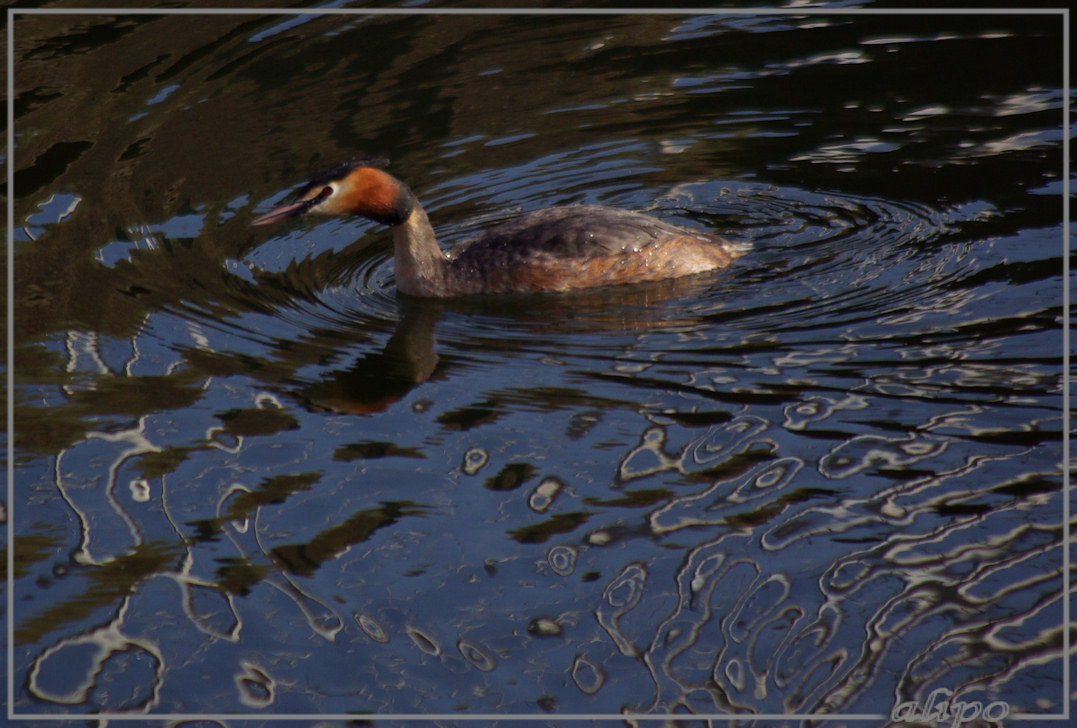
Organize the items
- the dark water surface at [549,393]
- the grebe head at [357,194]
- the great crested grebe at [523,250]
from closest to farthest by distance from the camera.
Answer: the dark water surface at [549,393]
the grebe head at [357,194]
the great crested grebe at [523,250]

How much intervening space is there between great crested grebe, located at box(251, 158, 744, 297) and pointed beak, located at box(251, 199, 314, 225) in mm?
83

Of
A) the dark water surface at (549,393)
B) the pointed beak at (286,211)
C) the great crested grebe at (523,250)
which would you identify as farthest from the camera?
the great crested grebe at (523,250)

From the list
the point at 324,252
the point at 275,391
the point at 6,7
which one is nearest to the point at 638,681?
the point at 275,391

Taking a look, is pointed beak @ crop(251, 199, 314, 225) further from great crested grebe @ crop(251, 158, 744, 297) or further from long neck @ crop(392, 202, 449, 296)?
long neck @ crop(392, 202, 449, 296)

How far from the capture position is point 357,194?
776 cm

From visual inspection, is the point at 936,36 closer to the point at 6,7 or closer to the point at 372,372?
the point at 372,372

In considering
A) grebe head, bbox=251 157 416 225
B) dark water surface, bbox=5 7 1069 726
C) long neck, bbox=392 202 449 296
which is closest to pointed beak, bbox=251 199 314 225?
grebe head, bbox=251 157 416 225

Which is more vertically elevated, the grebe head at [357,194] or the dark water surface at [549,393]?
the grebe head at [357,194]

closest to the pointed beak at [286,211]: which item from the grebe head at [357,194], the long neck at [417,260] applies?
the grebe head at [357,194]

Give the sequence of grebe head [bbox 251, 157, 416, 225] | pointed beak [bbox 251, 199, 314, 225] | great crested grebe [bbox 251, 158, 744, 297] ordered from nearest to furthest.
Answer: pointed beak [bbox 251, 199, 314, 225] → grebe head [bbox 251, 157, 416, 225] → great crested grebe [bbox 251, 158, 744, 297]

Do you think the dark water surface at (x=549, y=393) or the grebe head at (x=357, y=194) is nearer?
the dark water surface at (x=549, y=393)

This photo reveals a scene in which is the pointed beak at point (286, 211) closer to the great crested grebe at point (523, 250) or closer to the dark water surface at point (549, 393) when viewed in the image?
the great crested grebe at point (523, 250)

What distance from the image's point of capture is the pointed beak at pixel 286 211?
7.34 meters

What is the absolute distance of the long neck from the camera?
25.5 ft
